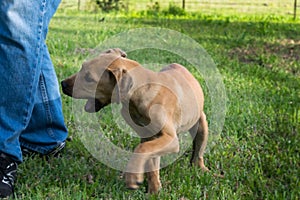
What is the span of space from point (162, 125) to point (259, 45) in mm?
6996

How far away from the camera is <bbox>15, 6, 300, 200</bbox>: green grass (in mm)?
3930

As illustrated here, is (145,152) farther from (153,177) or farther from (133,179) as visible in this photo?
(153,177)

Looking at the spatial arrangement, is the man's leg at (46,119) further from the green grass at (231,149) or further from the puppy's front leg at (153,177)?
the puppy's front leg at (153,177)

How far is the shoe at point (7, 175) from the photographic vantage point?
3756mm

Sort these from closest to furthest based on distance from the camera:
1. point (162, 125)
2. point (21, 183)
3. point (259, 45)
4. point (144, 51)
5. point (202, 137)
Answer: point (162, 125)
point (21, 183)
point (202, 137)
point (144, 51)
point (259, 45)

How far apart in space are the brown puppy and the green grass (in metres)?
0.34

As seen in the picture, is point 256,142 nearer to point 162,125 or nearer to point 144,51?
point 162,125

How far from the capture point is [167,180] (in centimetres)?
415

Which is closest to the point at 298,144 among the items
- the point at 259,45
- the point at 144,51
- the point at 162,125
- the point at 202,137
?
the point at 202,137

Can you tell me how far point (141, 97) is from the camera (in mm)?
3736

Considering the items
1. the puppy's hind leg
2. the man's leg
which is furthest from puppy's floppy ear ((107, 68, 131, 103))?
the puppy's hind leg

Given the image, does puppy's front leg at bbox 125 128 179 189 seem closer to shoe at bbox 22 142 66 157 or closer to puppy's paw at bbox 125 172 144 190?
puppy's paw at bbox 125 172 144 190

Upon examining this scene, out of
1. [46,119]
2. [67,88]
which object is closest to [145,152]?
[67,88]

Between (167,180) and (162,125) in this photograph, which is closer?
(162,125)
